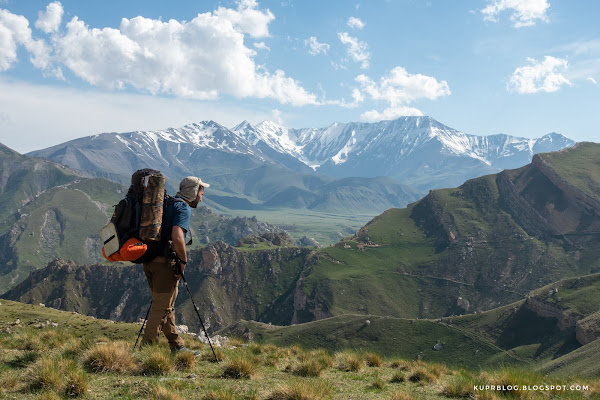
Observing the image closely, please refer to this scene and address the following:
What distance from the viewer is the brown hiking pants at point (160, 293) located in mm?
11922

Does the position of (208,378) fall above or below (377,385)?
above

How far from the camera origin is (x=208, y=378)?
10.6 metres

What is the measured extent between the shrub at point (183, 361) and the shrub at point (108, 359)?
3.87 feet

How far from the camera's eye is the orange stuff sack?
10.9m

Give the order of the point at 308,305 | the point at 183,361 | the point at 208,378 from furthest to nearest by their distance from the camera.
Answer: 1. the point at 308,305
2. the point at 183,361
3. the point at 208,378

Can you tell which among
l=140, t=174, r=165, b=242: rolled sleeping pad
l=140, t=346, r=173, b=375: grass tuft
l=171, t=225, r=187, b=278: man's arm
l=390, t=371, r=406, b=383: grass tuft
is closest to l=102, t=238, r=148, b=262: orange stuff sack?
l=140, t=174, r=165, b=242: rolled sleeping pad

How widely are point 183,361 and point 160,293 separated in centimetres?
201

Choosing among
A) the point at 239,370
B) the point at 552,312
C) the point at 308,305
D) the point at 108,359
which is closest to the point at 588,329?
the point at 552,312

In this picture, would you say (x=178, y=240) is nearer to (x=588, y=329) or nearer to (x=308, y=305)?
(x=588, y=329)

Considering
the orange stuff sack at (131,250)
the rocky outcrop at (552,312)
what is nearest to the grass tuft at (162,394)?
the orange stuff sack at (131,250)

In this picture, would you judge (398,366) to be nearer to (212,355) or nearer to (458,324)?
(212,355)

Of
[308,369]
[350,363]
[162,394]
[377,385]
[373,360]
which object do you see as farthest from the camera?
[373,360]

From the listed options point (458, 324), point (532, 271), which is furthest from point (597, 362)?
point (532, 271)

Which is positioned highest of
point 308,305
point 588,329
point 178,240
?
point 178,240
